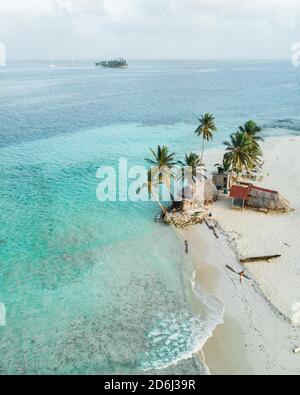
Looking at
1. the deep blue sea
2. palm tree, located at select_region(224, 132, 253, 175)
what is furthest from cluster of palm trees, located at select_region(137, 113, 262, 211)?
the deep blue sea

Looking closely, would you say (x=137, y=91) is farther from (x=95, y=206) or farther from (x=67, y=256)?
(x=67, y=256)

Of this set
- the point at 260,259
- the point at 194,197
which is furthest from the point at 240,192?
the point at 260,259

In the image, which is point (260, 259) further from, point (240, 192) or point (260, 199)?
point (240, 192)

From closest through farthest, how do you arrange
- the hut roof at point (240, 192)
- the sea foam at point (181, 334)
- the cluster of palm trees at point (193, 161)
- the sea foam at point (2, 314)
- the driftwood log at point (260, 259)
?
the sea foam at point (181, 334) < the sea foam at point (2, 314) < the driftwood log at point (260, 259) < the cluster of palm trees at point (193, 161) < the hut roof at point (240, 192)

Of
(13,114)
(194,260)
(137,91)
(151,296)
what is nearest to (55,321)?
(151,296)

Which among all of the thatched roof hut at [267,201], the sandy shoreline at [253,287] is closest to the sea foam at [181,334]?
the sandy shoreline at [253,287]

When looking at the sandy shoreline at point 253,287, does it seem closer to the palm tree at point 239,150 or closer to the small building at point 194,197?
the small building at point 194,197
